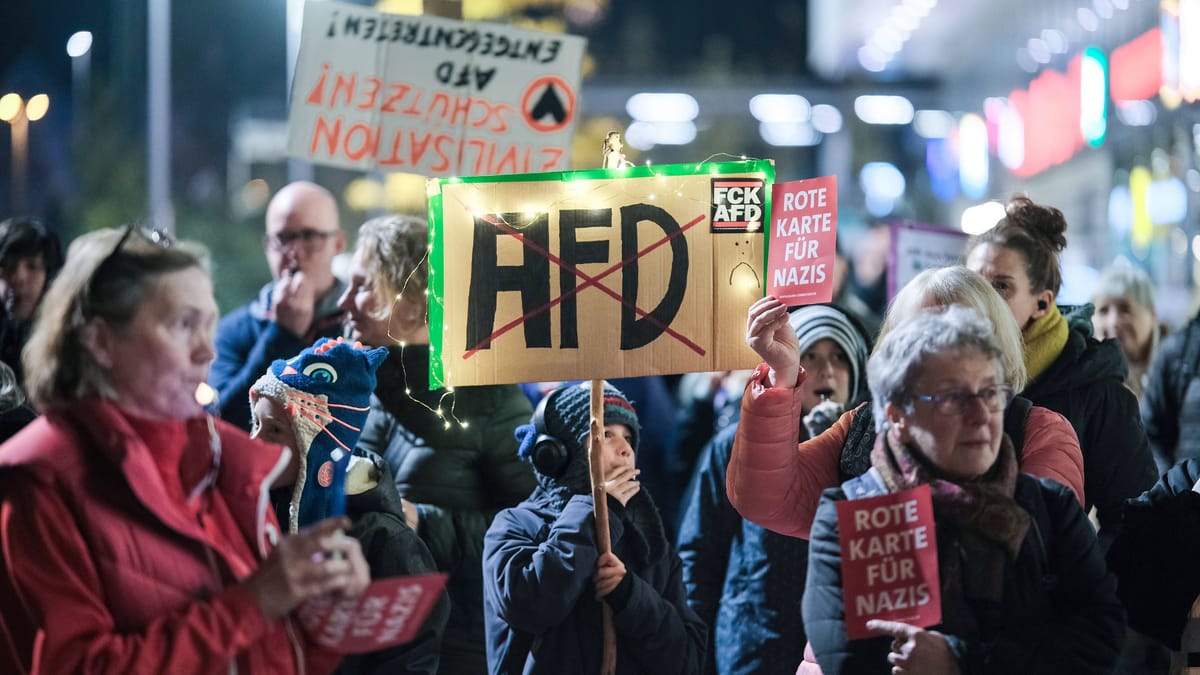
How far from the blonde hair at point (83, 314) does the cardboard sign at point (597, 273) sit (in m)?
1.37

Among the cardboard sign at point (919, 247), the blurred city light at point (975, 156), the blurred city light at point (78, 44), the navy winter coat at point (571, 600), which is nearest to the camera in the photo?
the navy winter coat at point (571, 600)

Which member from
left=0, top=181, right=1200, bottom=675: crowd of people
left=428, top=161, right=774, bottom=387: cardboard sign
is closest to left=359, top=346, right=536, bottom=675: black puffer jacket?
left=0, top=181, right=1200, bottom=675: crowd of people

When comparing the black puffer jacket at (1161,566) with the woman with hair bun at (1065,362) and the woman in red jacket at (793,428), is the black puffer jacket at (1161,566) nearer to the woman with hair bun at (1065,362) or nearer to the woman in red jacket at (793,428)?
the woman in red jacket at (793,428)

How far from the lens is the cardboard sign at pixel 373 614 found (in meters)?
2.77

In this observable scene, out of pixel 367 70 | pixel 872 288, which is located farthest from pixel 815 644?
pixel 872 288

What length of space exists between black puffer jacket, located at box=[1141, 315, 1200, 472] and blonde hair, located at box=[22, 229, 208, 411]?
5170 mm

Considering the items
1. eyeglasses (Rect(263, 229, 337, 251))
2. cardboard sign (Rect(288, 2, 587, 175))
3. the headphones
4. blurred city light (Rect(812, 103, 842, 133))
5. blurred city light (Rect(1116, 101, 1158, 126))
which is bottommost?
the headphones

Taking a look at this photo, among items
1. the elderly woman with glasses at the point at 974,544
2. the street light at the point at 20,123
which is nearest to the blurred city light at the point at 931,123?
the street light at the point at 20,123

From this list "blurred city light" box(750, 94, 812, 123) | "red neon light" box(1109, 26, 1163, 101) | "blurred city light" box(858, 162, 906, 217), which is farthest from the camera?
"blurred city light" box(750, 94, 812, 123)

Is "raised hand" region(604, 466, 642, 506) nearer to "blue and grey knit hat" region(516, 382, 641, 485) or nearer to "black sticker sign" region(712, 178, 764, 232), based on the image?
"blue and grey knit hat" region(516, 382, 641, 485)

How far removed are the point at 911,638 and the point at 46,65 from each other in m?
8.34

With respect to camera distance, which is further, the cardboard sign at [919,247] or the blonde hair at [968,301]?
the cardboard sign at [919,247]

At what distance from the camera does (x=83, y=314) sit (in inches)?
110

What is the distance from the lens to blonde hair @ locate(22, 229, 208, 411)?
2.78 m
